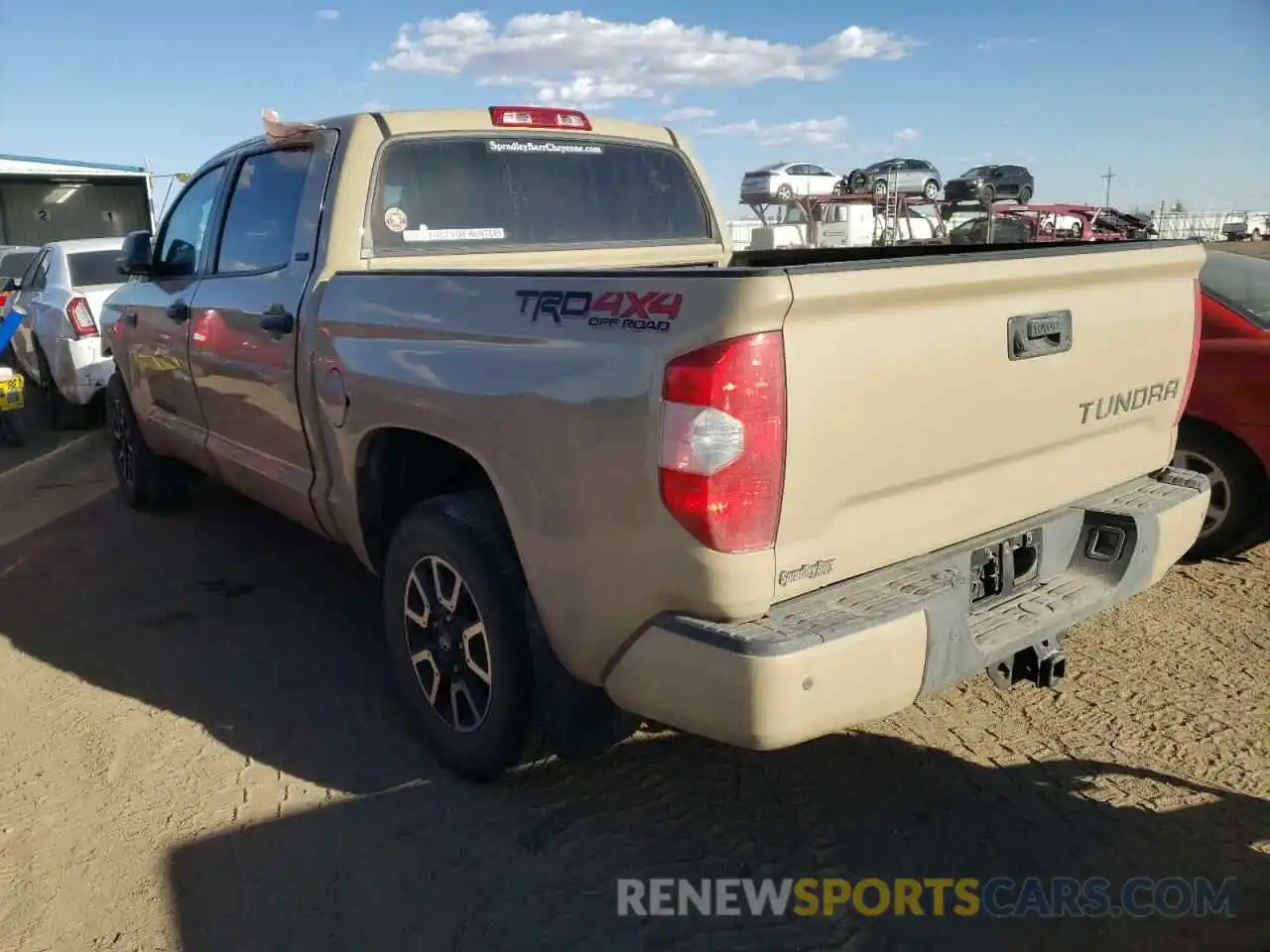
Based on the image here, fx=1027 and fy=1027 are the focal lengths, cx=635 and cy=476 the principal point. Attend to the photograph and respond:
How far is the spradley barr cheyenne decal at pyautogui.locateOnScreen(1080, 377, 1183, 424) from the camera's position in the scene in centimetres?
292

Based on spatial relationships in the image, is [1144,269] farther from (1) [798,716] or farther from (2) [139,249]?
(2) [139,249]

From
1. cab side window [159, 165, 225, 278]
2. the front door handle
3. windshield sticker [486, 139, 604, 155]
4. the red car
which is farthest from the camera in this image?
cab side window [159, 165, 225, 278]

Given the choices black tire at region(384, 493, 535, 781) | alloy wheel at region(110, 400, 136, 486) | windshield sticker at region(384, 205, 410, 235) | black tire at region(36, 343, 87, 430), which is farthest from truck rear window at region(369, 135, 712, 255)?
black tire at region(36, 343, 87, 430)

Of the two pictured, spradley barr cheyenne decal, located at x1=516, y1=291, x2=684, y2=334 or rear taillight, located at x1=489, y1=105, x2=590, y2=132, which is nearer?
spradley barr cheyenne decal, located at x1=516, y1=291, x2=684, y2=334

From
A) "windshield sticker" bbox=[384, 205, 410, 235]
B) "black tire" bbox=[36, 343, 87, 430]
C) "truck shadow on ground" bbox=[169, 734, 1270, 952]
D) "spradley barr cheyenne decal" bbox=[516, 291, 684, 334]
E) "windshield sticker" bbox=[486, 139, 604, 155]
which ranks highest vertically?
"windshield sticker" bbox=[486, 139, 604, 155]

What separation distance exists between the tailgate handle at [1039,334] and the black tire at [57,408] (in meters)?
9.32

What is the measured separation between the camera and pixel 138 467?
20.3 ft

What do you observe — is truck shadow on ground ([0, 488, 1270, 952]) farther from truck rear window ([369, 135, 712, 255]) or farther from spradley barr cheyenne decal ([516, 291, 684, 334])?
truck rear window ([369, 135, 712, 255])

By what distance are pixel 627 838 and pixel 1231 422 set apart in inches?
137

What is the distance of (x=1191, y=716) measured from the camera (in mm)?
3475

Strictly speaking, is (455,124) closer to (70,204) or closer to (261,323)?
(261,323)

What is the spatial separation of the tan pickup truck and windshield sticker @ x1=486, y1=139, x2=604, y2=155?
0.05 ft

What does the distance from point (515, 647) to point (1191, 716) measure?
2.32 metres

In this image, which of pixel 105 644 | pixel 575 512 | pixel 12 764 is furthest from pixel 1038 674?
pixel 105 644
